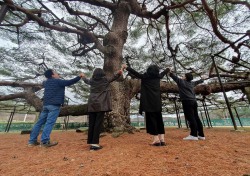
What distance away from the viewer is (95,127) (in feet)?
7.58

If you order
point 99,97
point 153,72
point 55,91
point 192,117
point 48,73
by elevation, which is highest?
point 48,73

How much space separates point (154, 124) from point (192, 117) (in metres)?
0.81

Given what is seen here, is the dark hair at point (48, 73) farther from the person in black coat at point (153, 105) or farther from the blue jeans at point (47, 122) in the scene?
the person in black coat at point (153, 105)

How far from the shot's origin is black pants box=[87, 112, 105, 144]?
2.25 m

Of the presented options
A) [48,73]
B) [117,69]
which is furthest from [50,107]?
[117,69]

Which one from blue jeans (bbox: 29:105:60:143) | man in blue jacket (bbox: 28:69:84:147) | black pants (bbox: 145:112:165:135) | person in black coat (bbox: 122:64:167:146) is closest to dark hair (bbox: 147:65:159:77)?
person in black coat (bbox: 122:64:167:146)

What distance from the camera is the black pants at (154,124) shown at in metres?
2.37

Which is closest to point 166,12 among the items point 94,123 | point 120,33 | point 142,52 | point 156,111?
point 120,33

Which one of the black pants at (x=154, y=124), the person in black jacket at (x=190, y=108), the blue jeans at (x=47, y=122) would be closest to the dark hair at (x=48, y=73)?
the blue jeans at (x=47, y=122)

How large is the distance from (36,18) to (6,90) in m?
6.81

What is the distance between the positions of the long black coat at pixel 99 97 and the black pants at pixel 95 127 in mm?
95

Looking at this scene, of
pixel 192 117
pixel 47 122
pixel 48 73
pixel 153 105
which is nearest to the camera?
pixel 153 105

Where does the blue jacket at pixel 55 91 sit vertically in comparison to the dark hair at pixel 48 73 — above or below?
below

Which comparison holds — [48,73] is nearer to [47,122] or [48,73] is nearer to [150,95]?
[47,122]
